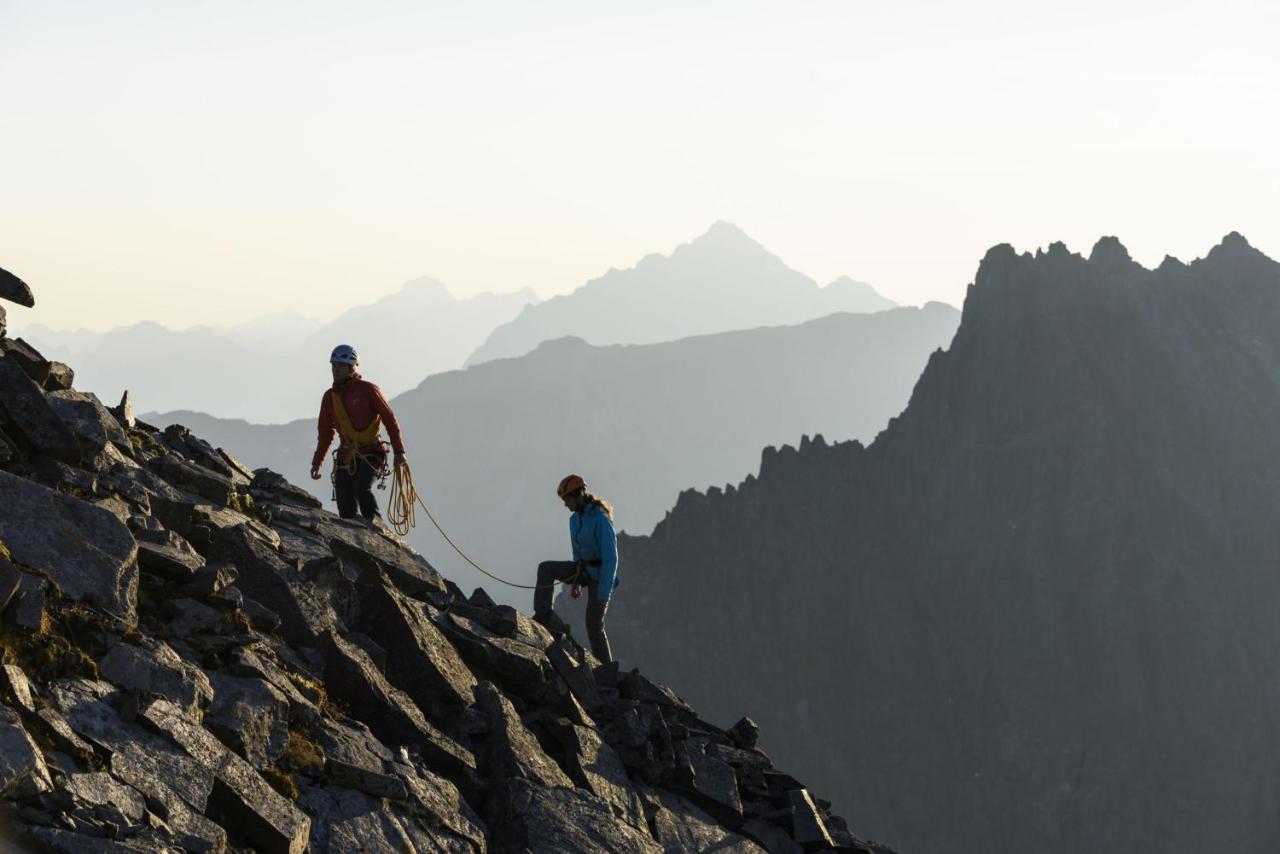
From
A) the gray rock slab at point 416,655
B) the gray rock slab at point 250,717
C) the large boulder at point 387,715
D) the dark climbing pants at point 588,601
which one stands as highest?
the dark climbing pants at point 588,601

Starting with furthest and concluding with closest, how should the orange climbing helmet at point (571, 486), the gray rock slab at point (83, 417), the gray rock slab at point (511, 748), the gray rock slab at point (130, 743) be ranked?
the orange climbing helmet at point (571, 486) < the gray rock slab at point (83, 417) < the gray rock slab at point (511, 748) < the gray rock slab at point (130, 743)

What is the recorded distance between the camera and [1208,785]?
156 m

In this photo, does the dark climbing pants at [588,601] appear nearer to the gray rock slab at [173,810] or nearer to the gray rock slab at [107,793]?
the gray rock slab at [173,810]

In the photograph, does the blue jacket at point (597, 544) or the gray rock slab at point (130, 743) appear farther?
the blue jacket at point (597, 544)

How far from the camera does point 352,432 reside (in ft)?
75.2

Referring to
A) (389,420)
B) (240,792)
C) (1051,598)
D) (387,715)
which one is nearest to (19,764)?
(240,792)

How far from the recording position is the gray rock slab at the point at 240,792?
11.7 meters

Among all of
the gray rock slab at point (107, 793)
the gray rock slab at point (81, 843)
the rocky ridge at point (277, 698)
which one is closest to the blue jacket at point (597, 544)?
the rocky ridge at point (277, 698)

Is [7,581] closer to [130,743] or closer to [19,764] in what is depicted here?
[130,743]

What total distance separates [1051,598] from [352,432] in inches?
6394

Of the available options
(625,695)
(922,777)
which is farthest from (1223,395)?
(625,695)

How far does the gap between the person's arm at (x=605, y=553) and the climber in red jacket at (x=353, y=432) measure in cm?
349

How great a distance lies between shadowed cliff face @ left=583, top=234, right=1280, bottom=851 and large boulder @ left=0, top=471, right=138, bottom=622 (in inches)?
6316

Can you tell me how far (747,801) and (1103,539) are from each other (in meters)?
162
